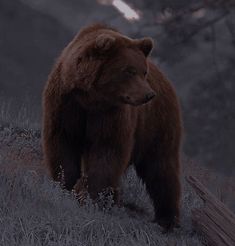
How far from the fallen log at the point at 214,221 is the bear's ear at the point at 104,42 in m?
1.15

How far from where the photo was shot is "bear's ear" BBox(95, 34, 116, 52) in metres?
5.40

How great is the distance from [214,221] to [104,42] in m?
1.49

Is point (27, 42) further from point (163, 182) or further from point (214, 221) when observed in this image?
point (214, 221)

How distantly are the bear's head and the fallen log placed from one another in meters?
0.83

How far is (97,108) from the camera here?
5613mm

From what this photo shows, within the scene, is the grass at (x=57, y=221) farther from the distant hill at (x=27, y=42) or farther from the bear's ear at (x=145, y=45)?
the distant hill at (x=27, y=42)

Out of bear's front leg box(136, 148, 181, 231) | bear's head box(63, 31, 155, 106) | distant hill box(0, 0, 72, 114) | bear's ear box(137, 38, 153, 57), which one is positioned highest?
bear's ear box(137, 38, 153, 57)

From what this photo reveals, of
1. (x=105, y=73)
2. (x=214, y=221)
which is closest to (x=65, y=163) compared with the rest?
(x=105, y=73)

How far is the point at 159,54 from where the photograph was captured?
14.3 metres

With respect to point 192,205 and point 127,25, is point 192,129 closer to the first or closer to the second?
point 127,25

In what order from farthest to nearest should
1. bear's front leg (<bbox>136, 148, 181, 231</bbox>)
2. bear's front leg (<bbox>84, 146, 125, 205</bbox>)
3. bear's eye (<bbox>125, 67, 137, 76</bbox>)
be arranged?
1. bear's front leg (<bbox>136, 148, 181, 231</bbox>)
2. bear's front leg (<bbox>84, 146, 125, 205</bbox>)
3. bear's eye (<bbox>125, 67, 137, 76</bbox>)

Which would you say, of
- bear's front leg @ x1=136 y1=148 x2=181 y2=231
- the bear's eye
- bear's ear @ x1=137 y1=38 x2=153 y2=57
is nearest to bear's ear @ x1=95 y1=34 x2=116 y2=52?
the bear's eye

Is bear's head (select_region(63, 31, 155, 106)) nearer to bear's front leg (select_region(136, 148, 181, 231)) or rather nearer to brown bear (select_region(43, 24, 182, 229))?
brown bear (select_region(43, 24, 182, 229))

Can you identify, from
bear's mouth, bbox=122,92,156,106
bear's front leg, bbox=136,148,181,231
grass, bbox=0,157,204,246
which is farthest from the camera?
bear's front leg, bbox=136,148,181,231
